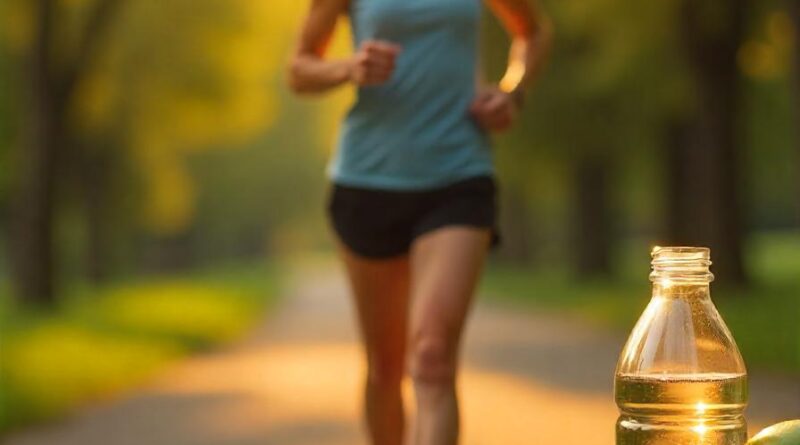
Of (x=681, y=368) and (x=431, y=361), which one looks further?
(x=431, y=361)

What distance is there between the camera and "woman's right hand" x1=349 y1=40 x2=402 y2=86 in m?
4.34

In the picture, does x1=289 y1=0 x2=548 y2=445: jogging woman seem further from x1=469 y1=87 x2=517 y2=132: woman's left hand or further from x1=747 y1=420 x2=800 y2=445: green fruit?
x1=747 y1=420 x2=800 y2=445: green fruit

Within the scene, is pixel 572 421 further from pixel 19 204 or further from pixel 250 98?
pixel 250 98

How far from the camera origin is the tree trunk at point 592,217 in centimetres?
3156

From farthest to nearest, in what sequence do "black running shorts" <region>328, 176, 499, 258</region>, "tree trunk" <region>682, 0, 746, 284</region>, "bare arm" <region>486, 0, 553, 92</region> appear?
"tree trunk" <region>682, 0, 746, 284</region>
"bare arm" <region>486, 0, 553, 92</region>
"black running shorts" <region>328, 176, 499, 258</region>

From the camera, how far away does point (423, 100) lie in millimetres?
4586

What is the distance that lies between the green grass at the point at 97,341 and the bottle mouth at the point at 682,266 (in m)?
7.42

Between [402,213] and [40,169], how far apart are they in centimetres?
1887

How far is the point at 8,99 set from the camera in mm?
29750

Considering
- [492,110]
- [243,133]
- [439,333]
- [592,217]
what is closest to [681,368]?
[439,333]

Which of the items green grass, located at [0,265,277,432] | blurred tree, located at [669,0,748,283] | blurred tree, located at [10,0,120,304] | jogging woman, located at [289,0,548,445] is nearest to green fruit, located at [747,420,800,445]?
jogging woman, located at [289,0,548,445]

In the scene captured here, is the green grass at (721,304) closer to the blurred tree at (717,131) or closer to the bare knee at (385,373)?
the blurred tree at (717,131)

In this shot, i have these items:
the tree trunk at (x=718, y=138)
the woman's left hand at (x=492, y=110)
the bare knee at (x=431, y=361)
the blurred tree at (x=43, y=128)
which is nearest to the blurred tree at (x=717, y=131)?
the tree trunk at (x=718, y=138)

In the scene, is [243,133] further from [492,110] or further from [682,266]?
[682,266]
